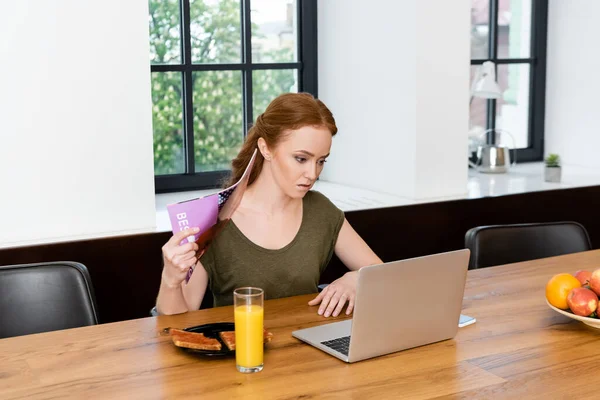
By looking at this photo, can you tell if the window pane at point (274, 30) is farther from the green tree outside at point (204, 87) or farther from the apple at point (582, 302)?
the apple at point (582, 302)

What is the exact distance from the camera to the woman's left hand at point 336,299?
1.88 meters

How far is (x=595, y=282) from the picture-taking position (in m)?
1.75

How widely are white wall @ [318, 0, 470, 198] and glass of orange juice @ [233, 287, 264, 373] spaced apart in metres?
1.65

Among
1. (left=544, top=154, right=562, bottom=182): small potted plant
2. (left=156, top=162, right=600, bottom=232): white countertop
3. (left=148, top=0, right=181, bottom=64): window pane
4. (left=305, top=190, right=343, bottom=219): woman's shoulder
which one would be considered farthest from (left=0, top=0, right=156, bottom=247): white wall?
(left=544, top=154, right=562, bottom=182): small potted plant

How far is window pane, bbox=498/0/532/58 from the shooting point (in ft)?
12.6

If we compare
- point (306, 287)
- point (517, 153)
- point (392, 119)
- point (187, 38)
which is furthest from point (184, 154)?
point (517, 153)

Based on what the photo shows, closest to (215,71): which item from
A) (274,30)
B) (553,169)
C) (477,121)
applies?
(274,30)

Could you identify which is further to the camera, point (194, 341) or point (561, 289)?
point (561, 289)

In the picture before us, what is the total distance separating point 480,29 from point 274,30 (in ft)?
3.28

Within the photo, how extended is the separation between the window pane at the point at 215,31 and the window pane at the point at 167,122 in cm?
15

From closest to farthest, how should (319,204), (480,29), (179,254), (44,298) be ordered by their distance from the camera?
(179,254)
(44,298)
(319,204)
(480,29)

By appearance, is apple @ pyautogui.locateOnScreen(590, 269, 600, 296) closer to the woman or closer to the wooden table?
the wooden table

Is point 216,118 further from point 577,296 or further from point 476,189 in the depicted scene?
point 577,296

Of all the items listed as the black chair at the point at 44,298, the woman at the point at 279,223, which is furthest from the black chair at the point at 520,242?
the black chair at the point at 44,298
